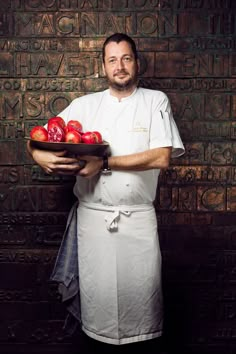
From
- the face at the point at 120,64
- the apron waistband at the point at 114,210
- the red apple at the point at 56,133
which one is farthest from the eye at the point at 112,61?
the apron waistband at the point at 114,210

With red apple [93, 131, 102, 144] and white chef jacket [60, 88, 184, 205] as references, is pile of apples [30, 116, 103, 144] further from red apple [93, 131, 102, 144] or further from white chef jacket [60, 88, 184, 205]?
white chef jacket [60, 88, 184, 205]

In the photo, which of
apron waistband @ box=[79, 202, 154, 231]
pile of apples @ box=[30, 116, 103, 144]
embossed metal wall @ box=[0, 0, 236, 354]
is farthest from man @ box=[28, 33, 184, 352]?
embossed metal wall @ box=[0, 0, 236, 354]

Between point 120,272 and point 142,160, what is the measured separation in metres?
0.55

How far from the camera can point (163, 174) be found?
9.74 feet

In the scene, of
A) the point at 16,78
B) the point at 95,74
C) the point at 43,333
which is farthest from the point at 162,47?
the point at 43,333

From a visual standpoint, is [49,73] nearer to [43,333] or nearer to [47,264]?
[47,264]

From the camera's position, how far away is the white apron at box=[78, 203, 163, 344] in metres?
2.47

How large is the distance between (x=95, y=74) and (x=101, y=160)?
73 centimetres

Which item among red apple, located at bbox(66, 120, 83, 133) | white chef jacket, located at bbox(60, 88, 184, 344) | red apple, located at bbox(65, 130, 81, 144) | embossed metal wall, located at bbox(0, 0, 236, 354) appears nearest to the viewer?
red apple, located at bbox(65, 130, 81, 144)

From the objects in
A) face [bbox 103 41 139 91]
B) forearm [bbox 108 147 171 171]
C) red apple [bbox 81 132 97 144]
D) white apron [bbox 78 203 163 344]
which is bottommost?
white apron [bbox 78 203 163 344]

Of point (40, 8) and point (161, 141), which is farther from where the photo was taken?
point (40, 8)

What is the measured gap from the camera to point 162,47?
9.52 ft

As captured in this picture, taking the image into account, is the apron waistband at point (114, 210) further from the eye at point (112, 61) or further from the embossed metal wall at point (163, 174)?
the eye at point (112, 61)

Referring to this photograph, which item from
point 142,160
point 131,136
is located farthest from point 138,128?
point 142,160
